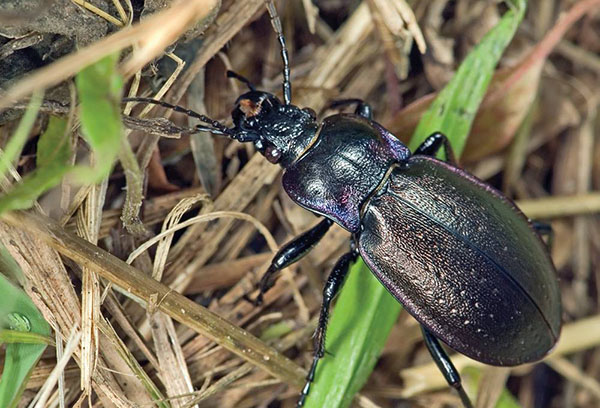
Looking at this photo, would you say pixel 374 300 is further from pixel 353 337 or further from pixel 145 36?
pixel 145 36

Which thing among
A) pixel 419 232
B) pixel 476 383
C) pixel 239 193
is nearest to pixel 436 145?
pixel 419 232

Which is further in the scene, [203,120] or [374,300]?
[374,300]

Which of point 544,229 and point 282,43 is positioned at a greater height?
point 282,43

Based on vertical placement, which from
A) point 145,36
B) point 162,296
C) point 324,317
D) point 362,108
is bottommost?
point 324,317

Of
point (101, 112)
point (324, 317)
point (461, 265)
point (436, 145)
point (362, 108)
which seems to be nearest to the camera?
point (101, 112)

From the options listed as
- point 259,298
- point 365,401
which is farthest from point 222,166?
point 365,401

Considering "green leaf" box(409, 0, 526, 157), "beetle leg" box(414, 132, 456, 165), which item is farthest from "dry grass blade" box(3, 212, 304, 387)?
"green leaf" box(409, 0, 526, 157)

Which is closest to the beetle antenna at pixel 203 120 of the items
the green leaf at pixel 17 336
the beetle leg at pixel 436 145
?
the green leaf at pixel 17 336
